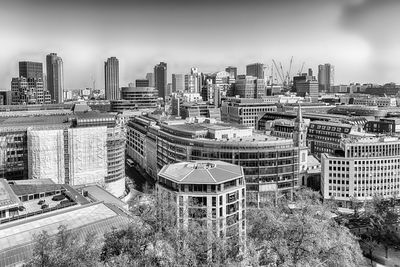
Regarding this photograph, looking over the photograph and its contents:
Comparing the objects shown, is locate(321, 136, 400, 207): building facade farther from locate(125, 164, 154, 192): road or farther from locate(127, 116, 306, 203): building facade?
locate(125, 164, 154, 192): road

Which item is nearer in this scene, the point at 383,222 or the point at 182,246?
the point at 182,246

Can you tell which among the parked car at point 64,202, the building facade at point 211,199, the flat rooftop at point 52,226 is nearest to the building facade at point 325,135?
the building facade at point 211,199

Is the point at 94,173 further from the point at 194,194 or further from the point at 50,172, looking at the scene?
the point at 194,194

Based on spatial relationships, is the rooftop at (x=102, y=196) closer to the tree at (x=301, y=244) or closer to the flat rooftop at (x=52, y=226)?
the flat rooftop at (x=52, y=226)

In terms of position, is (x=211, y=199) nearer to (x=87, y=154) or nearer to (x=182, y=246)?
(x=182, y=246)

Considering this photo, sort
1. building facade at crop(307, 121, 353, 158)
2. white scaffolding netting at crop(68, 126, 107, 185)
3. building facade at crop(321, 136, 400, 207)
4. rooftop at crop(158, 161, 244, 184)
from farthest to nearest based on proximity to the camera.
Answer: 1. building facade at crop(307, 121, 353, 158)
2. building facade at crop(321, 136, 400, 207)
3. white scaffolding netting at crop(68, 126, 107, 185)
4. rooftop at crop(158, 161, 244, 184)

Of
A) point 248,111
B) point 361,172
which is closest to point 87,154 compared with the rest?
point 361,172

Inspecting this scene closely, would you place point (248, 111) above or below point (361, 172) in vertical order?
above

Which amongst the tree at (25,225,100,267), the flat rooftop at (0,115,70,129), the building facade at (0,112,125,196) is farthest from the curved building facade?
the tree at (25,225,100,267)
